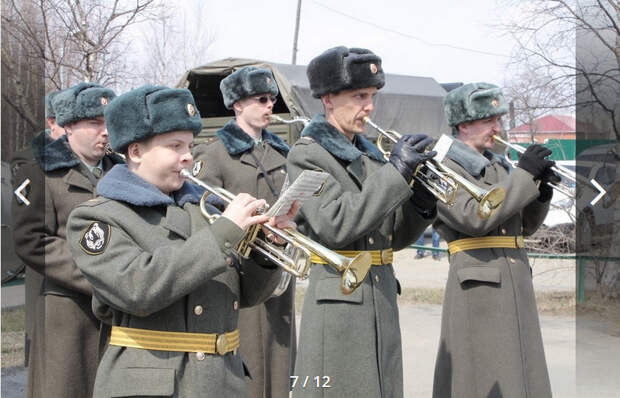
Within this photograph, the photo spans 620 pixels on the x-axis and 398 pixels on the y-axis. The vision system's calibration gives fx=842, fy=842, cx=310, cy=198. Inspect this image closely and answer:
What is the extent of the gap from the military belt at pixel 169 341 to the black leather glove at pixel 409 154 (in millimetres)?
1064

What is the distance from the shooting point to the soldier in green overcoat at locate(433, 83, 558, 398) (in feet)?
14.3

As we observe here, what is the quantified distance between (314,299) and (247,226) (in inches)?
40.2

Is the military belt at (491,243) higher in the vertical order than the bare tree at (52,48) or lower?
lower

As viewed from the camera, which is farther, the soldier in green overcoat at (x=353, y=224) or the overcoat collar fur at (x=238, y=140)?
the overcoat collar fur at (x=238, y=140)

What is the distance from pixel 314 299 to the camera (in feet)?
11.9

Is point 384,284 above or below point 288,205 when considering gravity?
below

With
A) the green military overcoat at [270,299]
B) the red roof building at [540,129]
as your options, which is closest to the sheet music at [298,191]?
the green military overcoat at [270,299]

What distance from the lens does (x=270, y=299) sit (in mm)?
4879

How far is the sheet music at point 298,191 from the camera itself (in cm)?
274

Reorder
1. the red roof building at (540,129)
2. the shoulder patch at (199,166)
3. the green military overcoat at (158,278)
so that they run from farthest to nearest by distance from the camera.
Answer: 1. the red roof building at (540,129)
2. the shoulder patch at (199,166)
3. the green military overcoat at (158,278)

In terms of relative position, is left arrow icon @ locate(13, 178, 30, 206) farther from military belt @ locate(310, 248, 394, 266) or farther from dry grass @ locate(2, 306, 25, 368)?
dry grass @ locate(2, 306, 25, 368)

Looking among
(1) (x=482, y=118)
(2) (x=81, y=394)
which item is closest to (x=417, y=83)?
(1) (x=482, y=118)

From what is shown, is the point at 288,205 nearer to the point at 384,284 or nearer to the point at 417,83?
the point at 384,284

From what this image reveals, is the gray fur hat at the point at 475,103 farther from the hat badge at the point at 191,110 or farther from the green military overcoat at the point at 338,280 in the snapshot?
the hat badge at the point at 191,110
